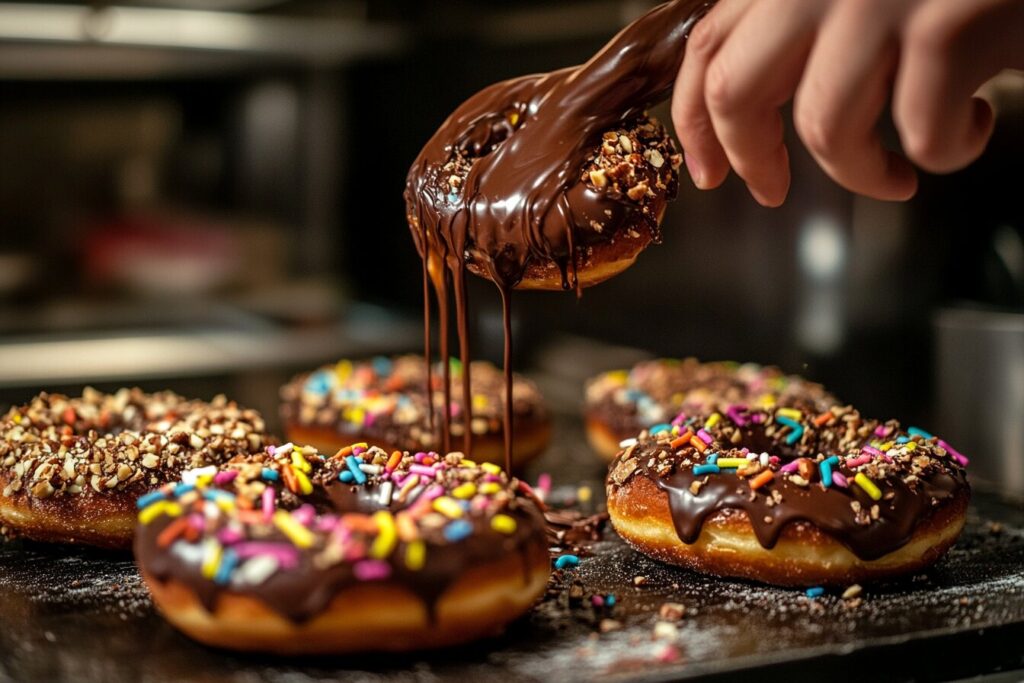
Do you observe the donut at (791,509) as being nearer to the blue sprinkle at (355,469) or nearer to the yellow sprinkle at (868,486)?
the yellow sprinkle at (868,486)

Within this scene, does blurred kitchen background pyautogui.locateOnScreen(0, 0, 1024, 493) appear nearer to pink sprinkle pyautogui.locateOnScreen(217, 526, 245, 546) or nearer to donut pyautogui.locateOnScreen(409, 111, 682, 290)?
donut pyautogui.locateOnScreen(409, 111, 682, 290)

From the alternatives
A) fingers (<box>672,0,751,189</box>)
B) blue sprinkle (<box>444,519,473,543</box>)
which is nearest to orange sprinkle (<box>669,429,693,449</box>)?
fingers (<box>672,0,751,189</box>)

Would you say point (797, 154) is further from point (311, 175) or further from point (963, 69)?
point (311, 175)

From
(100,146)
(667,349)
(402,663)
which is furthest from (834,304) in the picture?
(100,146)

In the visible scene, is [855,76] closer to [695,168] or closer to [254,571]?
[695,168]

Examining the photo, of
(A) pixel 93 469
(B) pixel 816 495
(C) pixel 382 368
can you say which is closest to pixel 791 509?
(B) pixel 816 495

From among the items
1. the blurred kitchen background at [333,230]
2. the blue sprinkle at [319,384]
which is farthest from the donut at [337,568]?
the blurred kitchen background at [333,230]

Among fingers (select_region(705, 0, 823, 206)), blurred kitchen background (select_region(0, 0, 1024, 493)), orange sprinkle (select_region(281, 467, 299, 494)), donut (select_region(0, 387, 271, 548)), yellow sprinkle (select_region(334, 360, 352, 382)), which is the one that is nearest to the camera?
fingers (select_region(705, 0, 823, 206))
